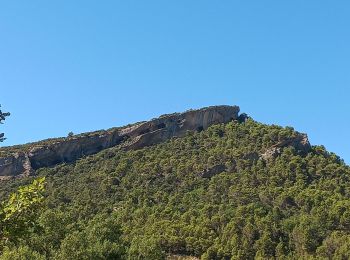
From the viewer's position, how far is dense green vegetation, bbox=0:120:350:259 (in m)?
71.9

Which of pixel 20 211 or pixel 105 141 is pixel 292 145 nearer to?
pixel 105 141

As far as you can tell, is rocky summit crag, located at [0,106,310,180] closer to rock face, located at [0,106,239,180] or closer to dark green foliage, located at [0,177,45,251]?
rock face, located at [0,106,239,180]

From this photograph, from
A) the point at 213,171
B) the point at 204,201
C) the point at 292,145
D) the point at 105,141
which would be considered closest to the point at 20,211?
the point at 204,201

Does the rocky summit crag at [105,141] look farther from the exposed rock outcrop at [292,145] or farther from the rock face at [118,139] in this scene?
the exposed rock outcrop at [292,145]

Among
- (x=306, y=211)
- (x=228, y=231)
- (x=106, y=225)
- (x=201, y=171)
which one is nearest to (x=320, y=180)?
(x=306, y=211)

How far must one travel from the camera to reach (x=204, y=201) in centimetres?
13288

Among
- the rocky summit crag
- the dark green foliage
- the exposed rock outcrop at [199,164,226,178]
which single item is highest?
the rocky summit crag

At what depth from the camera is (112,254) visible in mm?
57219

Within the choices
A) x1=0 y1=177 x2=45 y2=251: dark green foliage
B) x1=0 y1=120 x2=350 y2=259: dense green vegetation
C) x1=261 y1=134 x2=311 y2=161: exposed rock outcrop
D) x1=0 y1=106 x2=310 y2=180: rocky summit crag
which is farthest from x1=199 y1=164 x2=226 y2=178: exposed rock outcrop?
x1=0 y1=177 x2=45 y2=251: dark green foliage

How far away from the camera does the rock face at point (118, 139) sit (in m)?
178

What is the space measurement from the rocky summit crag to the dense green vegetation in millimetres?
6164

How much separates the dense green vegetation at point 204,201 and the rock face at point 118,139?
6216 millimetres

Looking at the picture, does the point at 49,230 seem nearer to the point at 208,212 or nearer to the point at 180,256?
the point at 180,256

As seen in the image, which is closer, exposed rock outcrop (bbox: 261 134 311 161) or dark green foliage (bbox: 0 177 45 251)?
dark green foliage (bbox: 0 177 45 251)
